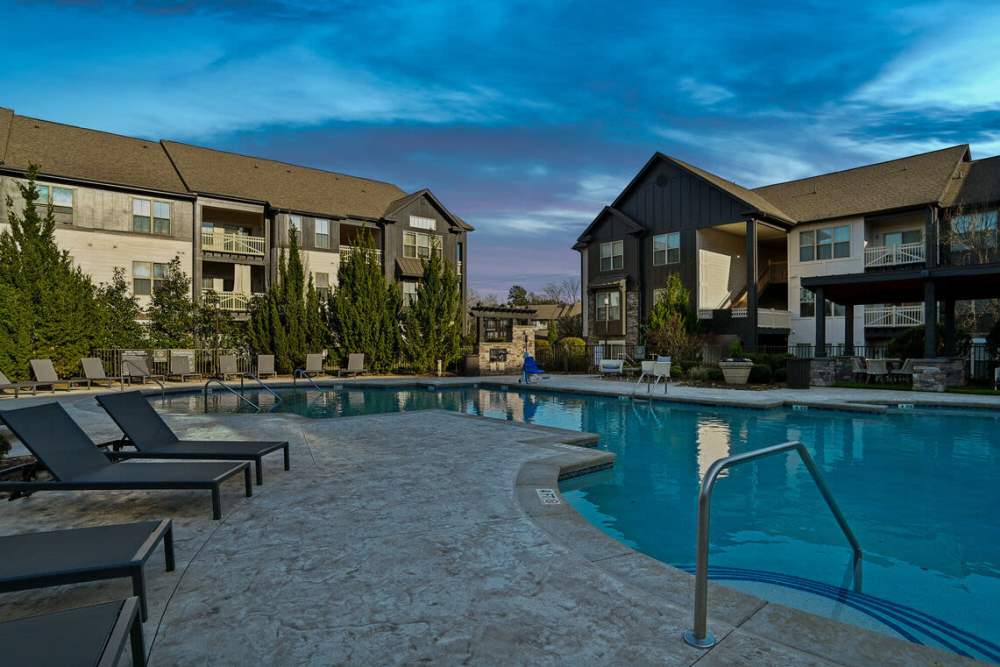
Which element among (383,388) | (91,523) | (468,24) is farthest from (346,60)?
(91,523)

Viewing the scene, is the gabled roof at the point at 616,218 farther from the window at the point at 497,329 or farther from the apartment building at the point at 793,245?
the window at the point at 497,329

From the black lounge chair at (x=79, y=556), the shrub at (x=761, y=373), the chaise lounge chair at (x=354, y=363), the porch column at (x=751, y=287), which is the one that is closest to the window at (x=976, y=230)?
the porch column at (x=751, y=287)

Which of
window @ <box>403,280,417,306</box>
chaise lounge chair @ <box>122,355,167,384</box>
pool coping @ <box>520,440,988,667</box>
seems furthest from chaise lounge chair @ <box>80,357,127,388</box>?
pool coping @ <box>520,440,988,667</box>

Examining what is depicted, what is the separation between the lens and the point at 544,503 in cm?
475

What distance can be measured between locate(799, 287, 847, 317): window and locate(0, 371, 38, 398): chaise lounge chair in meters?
29.1

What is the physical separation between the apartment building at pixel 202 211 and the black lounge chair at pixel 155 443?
19.3 meters

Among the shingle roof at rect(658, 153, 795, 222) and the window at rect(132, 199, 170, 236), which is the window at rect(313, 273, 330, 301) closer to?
the window at rect(132, 199, 170, 236)

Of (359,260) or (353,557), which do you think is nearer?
(353,557)

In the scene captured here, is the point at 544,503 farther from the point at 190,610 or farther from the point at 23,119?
the point at 23,119

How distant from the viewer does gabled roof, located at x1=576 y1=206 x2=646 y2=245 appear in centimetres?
2905

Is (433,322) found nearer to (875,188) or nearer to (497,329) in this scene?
(497,329)

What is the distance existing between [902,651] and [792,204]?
2885 cm

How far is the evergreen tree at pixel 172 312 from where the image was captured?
21688 mm

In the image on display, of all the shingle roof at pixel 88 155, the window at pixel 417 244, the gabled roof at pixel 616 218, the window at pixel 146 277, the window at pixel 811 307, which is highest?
the shingle roof at pixel 88 155
